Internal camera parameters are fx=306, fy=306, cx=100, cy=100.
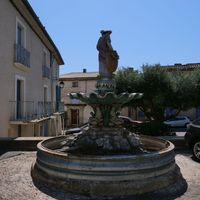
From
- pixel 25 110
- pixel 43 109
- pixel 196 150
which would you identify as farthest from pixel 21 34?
pixel 196 150

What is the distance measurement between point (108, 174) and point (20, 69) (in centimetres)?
986

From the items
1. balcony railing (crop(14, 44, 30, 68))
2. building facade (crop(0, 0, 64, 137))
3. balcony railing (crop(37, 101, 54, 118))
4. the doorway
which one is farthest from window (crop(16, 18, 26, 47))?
the doorway

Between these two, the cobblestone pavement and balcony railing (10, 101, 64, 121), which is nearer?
the cobblestone pavement

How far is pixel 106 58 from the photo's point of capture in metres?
7.02

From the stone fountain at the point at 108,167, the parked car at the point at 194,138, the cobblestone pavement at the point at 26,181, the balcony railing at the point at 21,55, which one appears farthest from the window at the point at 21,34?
the parked car at the point at 194,138

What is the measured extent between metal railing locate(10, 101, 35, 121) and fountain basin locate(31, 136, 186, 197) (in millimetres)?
7693

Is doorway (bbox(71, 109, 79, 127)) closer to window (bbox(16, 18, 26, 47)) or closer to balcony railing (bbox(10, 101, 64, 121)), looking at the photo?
balcony railing (bbox(10, 101, 64, 121))

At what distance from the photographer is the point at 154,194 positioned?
196 inches

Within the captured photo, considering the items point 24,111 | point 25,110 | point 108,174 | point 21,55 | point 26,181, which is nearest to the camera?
point 108,174

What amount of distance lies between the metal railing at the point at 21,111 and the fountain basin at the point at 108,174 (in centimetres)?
769

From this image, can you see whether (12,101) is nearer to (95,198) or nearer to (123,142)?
(123,142)

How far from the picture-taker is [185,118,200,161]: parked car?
7862 mm

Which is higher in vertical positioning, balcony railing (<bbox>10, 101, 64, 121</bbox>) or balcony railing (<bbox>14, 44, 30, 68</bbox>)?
balcony railing (<bbox>14, 44, 30, 68</bbox>)

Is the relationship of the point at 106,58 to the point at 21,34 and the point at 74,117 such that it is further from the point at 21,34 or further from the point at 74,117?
the point at 74,117
